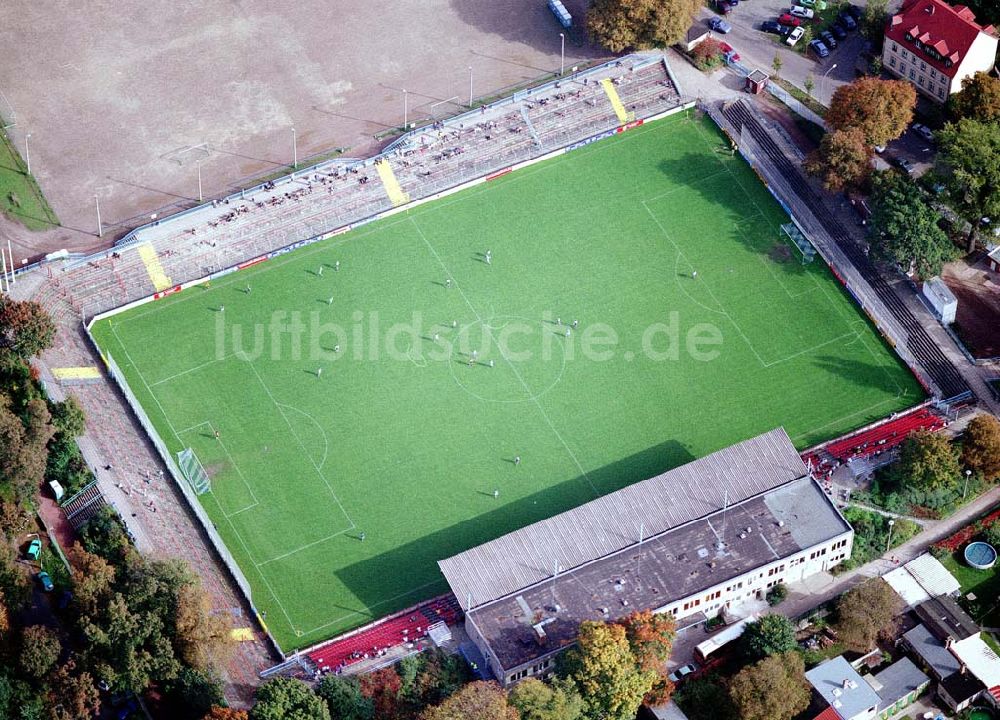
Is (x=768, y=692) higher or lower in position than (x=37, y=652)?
higher

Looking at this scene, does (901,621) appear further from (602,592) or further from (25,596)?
(25,596)

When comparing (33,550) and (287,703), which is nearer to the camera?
(287,703)

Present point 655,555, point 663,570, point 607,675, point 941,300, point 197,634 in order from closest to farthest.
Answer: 1. point 607,675
2. point 197,634
3. point 663,570
4. point 655,555
5. point 941,300

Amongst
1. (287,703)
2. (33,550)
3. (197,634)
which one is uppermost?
(197,634)

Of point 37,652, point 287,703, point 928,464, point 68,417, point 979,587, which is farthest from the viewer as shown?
point 68,417

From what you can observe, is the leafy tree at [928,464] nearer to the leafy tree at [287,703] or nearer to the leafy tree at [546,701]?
the leafy tree at [546,701]

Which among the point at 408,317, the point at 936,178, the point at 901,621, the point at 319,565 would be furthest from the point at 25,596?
the point at 936,178

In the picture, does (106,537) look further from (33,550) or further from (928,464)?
(928,464)

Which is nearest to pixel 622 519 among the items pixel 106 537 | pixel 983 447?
pixel 983 447
